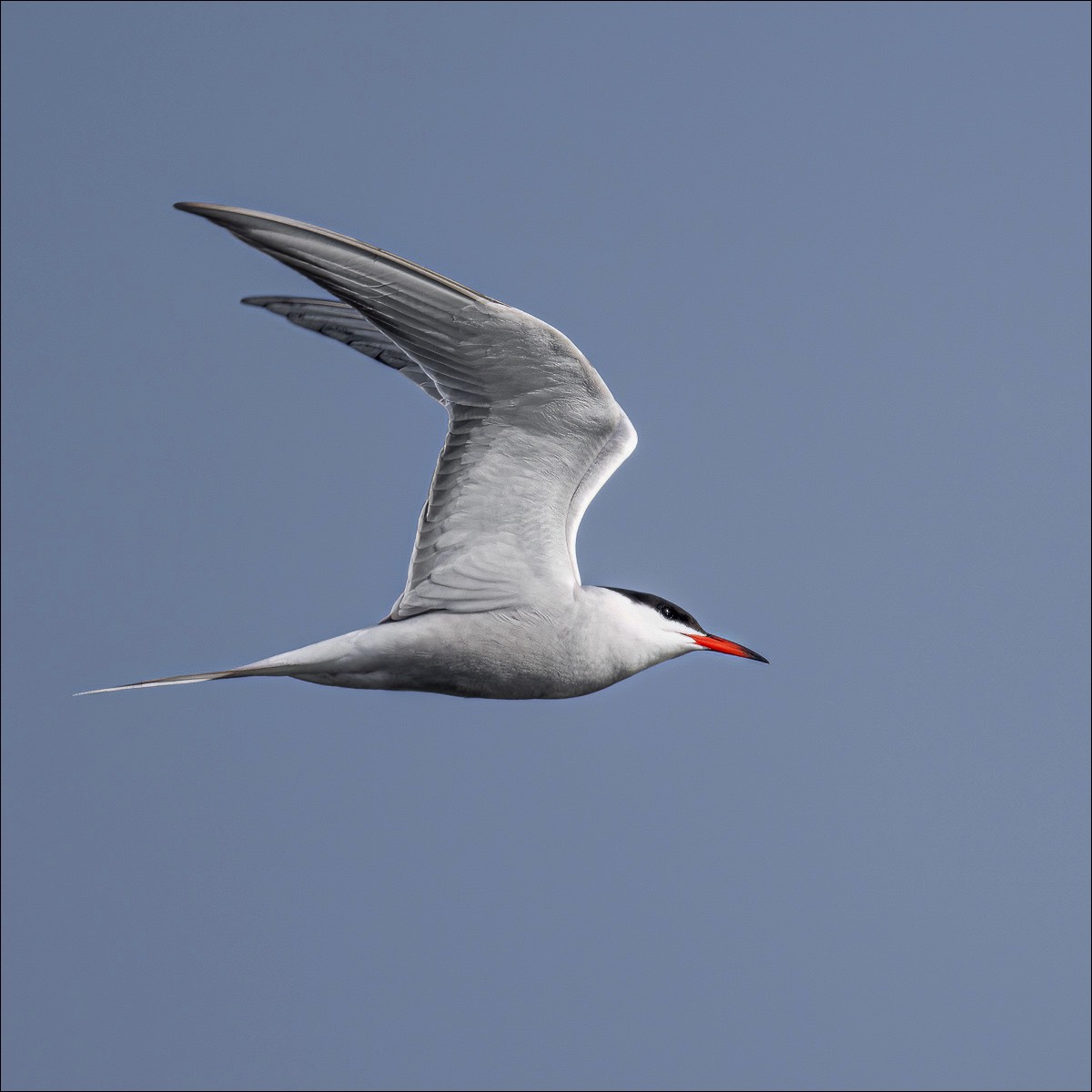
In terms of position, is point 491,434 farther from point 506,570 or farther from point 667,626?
point 667,626

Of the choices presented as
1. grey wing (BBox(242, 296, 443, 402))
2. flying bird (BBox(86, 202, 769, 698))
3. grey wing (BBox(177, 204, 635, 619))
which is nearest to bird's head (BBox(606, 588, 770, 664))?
flying bird (BBox(86, 202, 769, 698))

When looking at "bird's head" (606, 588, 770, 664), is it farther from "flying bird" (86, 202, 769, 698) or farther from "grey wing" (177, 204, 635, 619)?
"grey wing" (177, 204, 635, 619)

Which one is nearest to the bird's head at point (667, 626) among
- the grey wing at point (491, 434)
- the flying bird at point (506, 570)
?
the flying bird at point (506, 570)

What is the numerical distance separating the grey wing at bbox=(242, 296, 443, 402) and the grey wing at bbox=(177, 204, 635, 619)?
3.44 feet

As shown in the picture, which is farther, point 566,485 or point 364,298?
point 566,485

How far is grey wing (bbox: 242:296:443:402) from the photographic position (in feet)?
24.9

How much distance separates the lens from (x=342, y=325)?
25.4ft

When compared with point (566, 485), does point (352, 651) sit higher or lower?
lower

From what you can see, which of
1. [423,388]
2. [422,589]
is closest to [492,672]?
[422,589]

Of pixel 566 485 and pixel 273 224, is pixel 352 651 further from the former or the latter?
pixel 273 224

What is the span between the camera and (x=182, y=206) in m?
4.85

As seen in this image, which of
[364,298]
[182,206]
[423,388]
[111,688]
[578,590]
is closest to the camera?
[182,206]

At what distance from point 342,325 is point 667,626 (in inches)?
99.0

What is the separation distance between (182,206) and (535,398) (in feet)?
6.47
